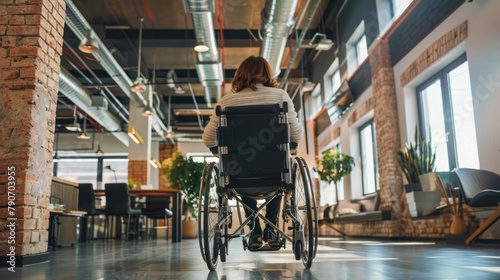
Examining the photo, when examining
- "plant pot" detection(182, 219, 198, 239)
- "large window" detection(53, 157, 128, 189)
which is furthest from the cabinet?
"large window" detection(53, 157, 128, 189)

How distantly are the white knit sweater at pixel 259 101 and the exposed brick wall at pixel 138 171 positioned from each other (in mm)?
9480

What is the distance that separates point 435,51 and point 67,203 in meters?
5.04

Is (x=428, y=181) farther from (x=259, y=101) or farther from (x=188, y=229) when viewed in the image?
(x=188, y=229)

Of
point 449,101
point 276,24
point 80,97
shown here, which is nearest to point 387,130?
point 449,101

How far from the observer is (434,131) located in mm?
6039

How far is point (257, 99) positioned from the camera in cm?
247

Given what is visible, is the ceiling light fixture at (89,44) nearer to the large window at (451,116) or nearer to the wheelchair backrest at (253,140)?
the wheelchair backrest at (253,140)

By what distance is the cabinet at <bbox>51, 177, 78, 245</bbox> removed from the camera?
5.44m

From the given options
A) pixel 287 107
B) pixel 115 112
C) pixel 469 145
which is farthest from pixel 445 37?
pixel 115 112

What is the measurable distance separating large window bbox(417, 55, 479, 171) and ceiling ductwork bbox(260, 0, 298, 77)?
2122mm

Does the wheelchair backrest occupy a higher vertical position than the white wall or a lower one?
lower

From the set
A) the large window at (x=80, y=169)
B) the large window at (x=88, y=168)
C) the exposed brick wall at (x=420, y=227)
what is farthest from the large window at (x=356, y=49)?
the large window at (x=80, y=169)

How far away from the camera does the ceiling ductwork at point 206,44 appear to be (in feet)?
18.4

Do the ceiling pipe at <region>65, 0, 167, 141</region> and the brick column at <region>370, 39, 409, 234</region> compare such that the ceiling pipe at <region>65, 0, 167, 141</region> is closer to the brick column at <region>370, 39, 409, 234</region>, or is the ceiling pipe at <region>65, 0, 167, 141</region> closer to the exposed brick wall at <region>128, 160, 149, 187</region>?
the exposed brick wall at <region>128, 160, 149, 187</region>
